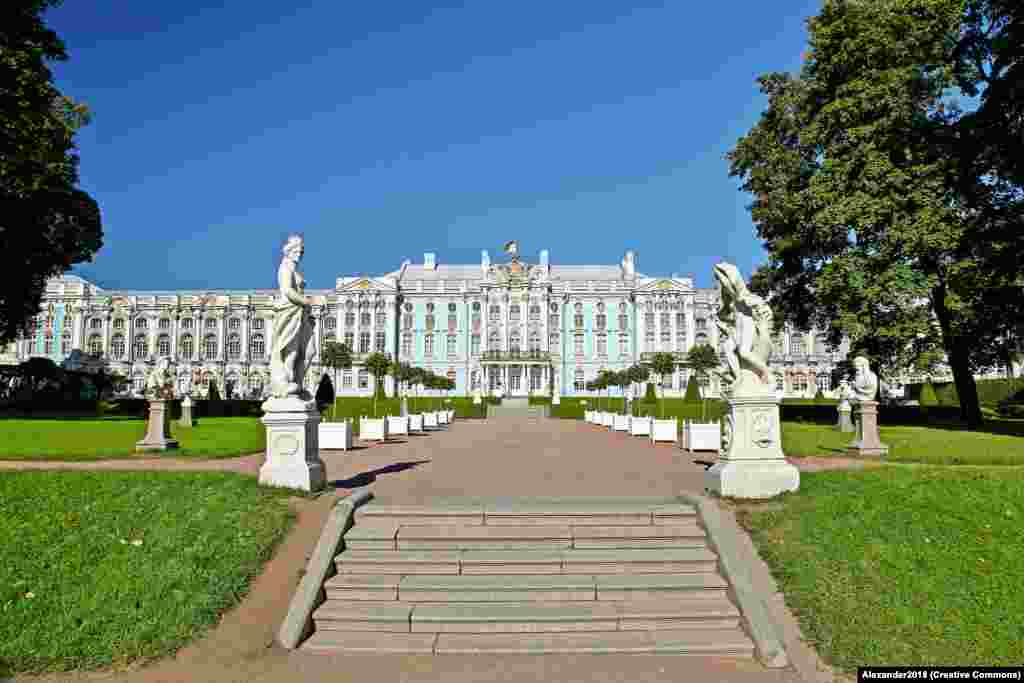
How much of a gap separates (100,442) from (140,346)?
276ft

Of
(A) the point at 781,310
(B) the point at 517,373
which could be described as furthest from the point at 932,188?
(B) the point at 517,373

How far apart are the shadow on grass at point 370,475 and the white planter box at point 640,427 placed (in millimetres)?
12475

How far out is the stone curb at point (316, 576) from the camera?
623cm

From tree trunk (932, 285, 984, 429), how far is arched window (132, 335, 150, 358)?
304 feet

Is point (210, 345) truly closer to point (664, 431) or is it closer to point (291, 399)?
point (664, 431)

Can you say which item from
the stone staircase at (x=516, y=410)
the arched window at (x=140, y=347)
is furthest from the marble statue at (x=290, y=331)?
the arched window at (x=140, y=347)

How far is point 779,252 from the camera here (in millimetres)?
27734

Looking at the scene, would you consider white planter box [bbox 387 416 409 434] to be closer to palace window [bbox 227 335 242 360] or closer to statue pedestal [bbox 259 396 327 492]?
statue pedestal [bbox 259 396 327 492]

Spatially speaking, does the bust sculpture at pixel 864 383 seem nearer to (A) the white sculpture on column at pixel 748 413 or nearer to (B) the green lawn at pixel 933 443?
(B) the green lawn at pixel 933 443

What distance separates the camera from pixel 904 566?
22.7ft

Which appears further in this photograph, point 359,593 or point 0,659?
point 359,593

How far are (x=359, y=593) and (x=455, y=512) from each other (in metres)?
1.59

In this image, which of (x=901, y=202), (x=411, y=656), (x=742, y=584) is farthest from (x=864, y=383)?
(x=411, y=656)

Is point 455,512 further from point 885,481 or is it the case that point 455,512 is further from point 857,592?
point 885,481
